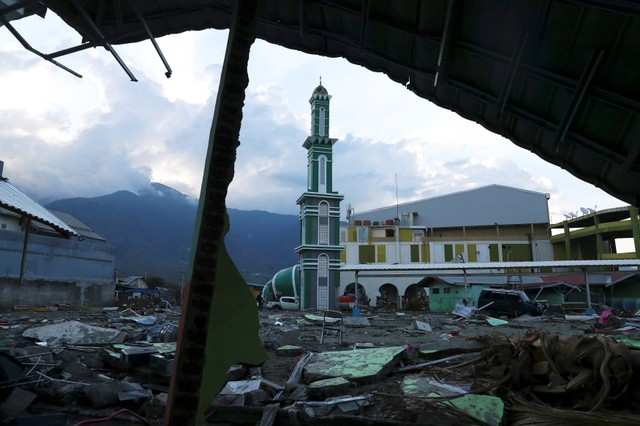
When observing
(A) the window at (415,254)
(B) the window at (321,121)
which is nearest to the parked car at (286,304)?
(B) the window at (321,121)

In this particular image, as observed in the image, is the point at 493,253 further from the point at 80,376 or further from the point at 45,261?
the point at 80,376

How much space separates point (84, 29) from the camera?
15.3 ft

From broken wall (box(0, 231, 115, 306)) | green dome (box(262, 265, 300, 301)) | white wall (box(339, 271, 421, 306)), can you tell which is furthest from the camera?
white wall (box(339, 271, 421, 306))

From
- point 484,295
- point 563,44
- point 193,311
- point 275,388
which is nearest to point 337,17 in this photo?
point 563,44

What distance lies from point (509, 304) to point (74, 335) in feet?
72.2

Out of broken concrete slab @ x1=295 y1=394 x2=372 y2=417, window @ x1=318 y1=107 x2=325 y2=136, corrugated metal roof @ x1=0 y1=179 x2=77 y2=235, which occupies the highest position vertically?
window @ x1=318 y1=107 x2=325 y2=136

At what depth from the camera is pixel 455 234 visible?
171ft

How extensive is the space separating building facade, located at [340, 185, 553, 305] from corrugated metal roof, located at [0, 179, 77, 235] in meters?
31.8

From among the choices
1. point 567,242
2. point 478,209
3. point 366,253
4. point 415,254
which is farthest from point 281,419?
point 478,209

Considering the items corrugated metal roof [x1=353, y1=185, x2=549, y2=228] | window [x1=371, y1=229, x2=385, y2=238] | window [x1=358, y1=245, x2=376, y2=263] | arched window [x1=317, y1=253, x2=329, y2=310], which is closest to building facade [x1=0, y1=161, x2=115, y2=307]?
arched window [x1=317, y1=253, x2=329, y2=310]

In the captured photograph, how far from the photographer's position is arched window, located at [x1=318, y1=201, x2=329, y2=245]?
3198 cm

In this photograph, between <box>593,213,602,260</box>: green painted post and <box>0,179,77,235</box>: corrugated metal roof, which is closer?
<box>0,179,77,235</box>: corrugated metal roof

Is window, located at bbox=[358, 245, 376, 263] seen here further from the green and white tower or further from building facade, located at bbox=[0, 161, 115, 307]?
building facade, located at bbox=[0, 161, 115, 307]

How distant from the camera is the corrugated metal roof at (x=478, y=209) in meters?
51.0
